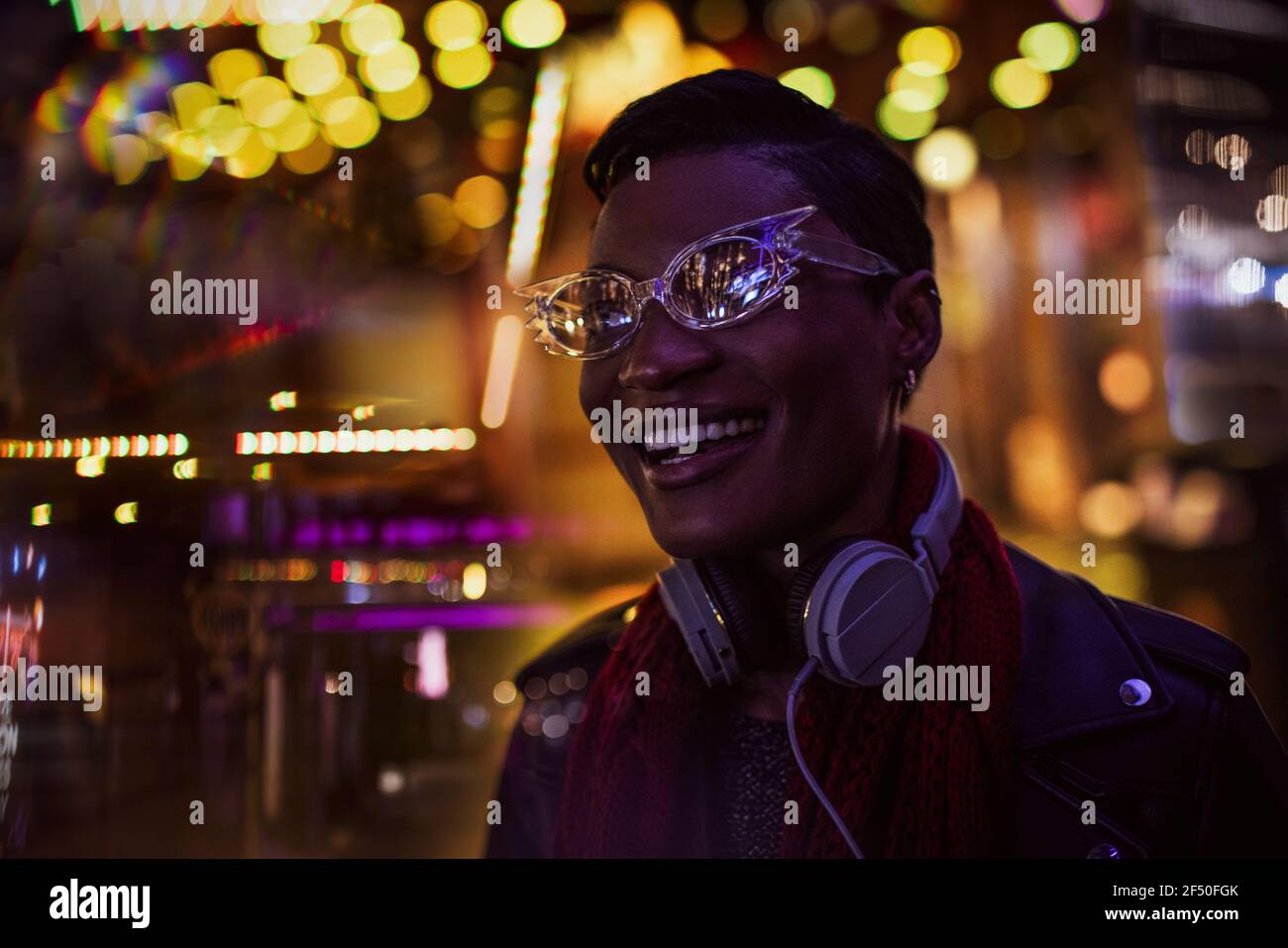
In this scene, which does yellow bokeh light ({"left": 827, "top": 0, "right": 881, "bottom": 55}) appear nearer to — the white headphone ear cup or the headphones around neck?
the headphones around neck

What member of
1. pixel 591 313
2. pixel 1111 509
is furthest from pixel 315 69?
pixel 1111 509

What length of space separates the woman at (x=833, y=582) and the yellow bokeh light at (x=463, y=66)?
1.32 meters

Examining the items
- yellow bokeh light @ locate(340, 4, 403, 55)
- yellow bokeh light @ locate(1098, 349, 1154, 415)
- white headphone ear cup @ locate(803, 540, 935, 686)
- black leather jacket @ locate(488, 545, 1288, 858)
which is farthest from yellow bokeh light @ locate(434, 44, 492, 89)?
yellow bokeh light @ locate(1098, 349, 1154, 415)

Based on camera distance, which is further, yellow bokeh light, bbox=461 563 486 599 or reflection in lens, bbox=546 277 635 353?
yellow bokeh light, bbox=461 563 486 599

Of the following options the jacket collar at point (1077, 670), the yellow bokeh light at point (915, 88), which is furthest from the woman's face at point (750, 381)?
the yellow bokeh light at point (915, 88)

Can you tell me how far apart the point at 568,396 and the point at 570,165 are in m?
0.91

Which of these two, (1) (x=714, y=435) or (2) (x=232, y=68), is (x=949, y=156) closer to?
(2) (x=232, y=68)

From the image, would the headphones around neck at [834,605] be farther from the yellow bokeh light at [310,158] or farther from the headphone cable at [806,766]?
the yellow bokeh light at [310,158]

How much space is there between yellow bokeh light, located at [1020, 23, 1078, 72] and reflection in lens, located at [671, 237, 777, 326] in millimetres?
Answer: 1834

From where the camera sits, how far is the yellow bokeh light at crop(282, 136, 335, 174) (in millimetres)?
2523

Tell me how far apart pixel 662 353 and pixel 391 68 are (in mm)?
1786

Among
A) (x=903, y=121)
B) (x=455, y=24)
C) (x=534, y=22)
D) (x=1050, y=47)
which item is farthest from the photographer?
(x=903, y=121)

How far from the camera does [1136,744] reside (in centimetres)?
117
